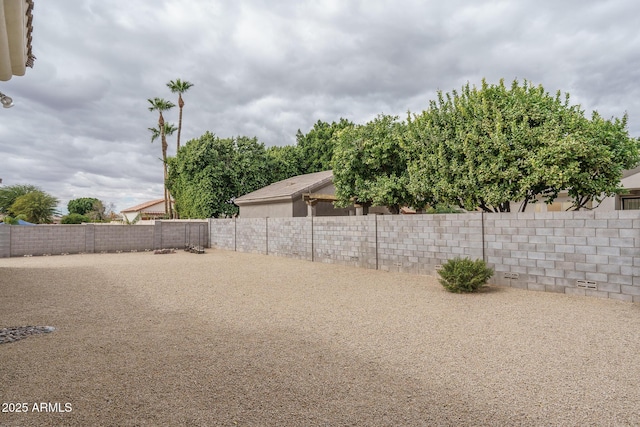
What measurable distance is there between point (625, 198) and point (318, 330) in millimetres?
20100

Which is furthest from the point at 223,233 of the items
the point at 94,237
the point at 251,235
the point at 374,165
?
the point at 374,165

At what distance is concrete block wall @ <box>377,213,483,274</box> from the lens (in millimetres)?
11016

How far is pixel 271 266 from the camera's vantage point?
1528 centimetres

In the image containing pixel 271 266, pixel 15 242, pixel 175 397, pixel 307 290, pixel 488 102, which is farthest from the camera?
pixel 15 242

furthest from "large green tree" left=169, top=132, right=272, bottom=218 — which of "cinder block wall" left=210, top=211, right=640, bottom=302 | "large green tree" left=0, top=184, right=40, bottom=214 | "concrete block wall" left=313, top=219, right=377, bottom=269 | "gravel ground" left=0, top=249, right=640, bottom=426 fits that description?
→ "large green tree" left=0, top=184, right=40, bottom=214

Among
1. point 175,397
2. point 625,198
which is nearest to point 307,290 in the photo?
point 175,397

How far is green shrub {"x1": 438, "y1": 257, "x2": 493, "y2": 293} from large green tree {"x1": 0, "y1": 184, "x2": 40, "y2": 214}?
55282 mm

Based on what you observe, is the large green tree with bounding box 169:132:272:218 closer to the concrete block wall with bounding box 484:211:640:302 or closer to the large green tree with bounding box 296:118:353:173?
the large green tree with bounding box 296:118:353:173

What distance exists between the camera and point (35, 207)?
136 feet

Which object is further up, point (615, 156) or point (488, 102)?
point (488, 102)

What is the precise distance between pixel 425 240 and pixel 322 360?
809cm

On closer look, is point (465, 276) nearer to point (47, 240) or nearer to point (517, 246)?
point (517, 246)

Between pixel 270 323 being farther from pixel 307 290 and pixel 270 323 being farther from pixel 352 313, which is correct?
pixel 307 290

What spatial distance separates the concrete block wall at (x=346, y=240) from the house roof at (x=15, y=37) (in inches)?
420
